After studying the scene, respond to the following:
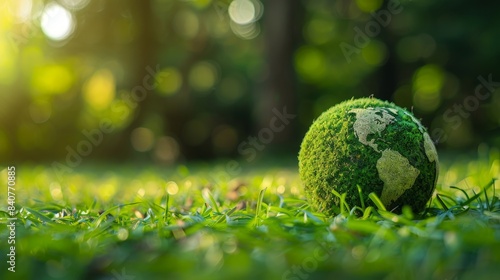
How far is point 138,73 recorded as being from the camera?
48.6 ft

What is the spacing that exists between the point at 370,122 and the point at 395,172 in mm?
322

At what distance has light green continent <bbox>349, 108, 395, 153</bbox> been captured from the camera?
329cm

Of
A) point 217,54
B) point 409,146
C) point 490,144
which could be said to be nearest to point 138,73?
point 217,54

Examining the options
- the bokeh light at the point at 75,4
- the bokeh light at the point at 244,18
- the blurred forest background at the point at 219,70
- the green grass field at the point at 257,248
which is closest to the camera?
the green grass field at the point at 257,248

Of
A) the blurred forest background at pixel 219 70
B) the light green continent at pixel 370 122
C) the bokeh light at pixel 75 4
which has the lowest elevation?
the blurred forest background at pixel 219 70

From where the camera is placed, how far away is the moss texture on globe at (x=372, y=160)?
3.25m

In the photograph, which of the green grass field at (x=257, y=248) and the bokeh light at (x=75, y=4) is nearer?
the green grass field at (x=257, y=248)

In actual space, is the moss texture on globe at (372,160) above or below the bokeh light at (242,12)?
below

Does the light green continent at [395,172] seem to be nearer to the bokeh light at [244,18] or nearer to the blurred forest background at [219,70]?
the blurred forest background at [219,70]

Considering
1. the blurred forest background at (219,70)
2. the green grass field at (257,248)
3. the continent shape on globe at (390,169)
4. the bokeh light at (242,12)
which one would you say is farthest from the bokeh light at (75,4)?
the continent shape on globe at (390,169)

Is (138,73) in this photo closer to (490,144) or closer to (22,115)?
(22,115)

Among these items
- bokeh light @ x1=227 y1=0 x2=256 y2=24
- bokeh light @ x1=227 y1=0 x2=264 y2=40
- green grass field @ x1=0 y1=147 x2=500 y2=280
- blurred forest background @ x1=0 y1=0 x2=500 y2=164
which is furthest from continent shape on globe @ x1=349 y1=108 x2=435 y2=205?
bokeh light @ x1=227 y1=0 x2=256 y2=24

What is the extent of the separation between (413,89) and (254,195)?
18.3 meters

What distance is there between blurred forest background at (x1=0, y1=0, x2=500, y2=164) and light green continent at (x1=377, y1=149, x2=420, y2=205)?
365 inches
